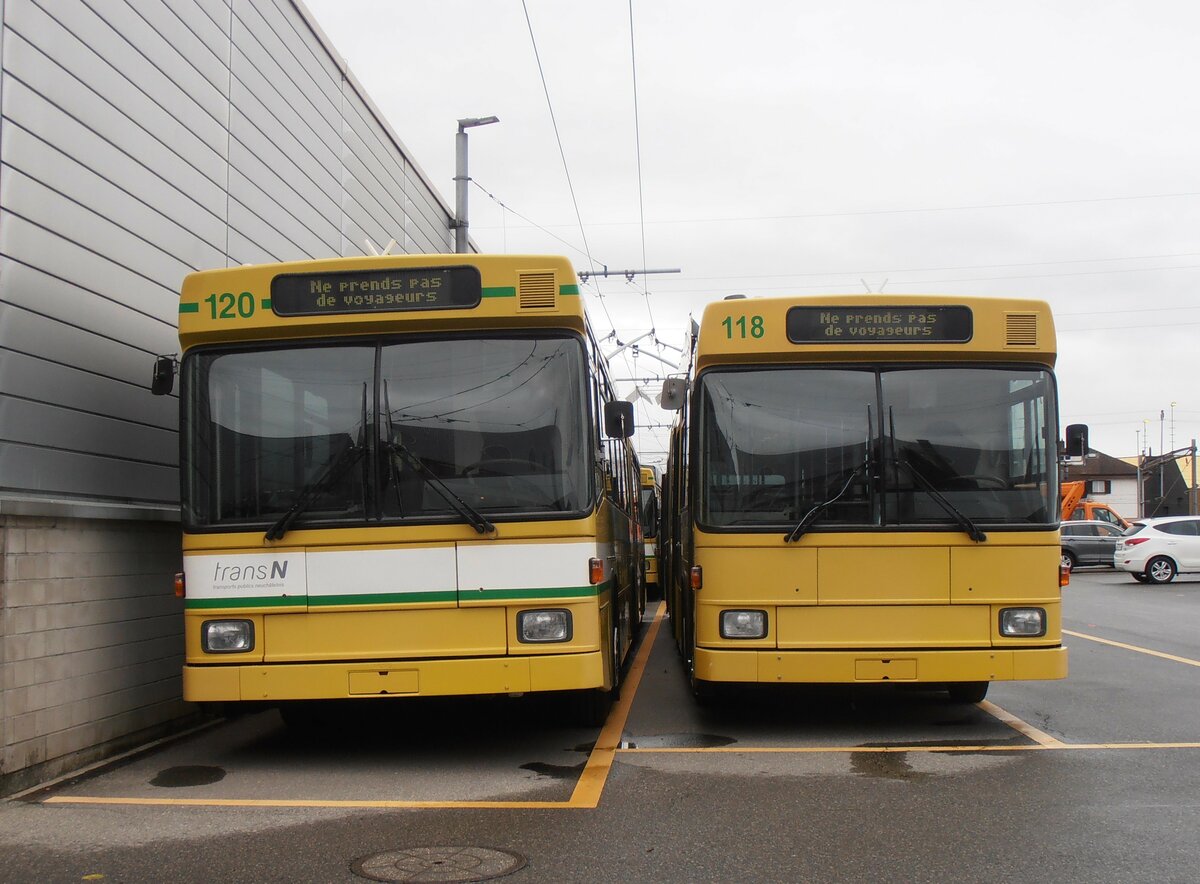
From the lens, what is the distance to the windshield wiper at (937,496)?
8297mm

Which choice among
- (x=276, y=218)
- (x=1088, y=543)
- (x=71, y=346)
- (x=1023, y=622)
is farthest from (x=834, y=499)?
(x=1088, y=543)

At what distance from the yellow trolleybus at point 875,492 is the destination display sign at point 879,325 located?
0.01 metres

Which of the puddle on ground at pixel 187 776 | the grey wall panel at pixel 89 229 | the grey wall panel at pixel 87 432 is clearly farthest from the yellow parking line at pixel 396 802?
the grey wall panel at pixel 89 229

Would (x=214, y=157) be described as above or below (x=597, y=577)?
above

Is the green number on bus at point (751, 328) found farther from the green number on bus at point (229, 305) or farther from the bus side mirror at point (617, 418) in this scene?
the green number on bus at point (229, 305)

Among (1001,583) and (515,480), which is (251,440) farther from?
(1001,583)

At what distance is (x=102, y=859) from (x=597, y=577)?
319cm

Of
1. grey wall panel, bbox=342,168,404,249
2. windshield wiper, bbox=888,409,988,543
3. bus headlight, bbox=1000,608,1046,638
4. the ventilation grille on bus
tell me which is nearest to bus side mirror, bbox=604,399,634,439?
the ventilation grille on bus

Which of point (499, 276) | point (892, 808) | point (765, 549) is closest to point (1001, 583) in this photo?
point (765, 549)

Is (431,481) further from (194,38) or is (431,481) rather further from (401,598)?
(194,38)

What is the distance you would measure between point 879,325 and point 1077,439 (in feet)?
5.60

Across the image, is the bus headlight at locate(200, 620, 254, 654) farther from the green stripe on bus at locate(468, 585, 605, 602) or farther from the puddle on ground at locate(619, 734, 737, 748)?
the puddle on ground at locate(619, 734, 737, 748)

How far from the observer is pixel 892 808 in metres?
6.41

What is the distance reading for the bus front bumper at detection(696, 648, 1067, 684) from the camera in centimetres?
816
